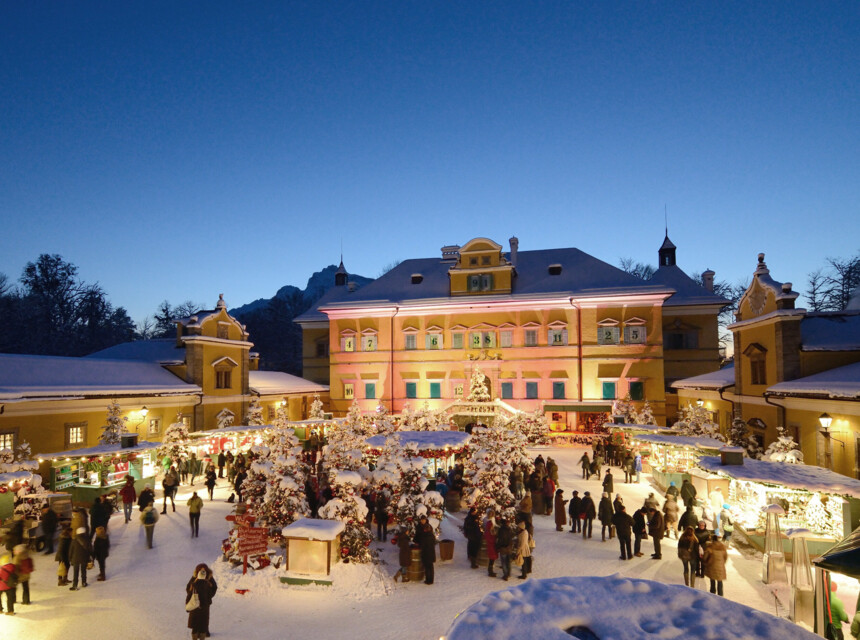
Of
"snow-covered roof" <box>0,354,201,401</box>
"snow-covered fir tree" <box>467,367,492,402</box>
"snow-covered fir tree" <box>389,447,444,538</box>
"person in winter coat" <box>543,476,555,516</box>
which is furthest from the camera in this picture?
"snow-covered fir tree" <box>467,367,492,402</box>

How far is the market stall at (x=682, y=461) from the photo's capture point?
674 inches

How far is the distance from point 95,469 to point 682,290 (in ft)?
131

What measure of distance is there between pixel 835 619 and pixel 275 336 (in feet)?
220

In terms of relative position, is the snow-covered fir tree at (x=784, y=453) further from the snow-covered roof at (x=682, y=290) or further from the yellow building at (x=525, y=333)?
the snow-covered roof at (x=682, y=290)

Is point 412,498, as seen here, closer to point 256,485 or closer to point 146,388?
point 256,485

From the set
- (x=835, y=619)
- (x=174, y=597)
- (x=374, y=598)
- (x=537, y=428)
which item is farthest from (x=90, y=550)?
(x=537, y=428)

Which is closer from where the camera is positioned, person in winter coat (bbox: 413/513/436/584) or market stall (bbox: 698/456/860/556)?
person in winter coat (bbox: 413/513/436/584)

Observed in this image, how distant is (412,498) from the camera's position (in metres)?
13.5

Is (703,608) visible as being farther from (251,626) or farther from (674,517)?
(674,517)

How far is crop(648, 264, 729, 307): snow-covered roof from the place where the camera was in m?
38.9

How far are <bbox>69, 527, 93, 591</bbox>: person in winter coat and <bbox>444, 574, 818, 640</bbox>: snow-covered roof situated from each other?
11.8 meters

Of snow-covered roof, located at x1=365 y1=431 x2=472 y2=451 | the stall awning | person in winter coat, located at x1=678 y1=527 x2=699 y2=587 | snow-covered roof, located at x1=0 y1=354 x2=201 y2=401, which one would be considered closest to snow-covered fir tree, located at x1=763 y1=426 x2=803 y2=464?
person in winter coat, located at x1=678 y1=527 x2=699 y2=587

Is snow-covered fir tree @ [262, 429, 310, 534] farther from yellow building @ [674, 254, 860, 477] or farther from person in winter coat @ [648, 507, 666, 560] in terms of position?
yellow building @ [674, 254, 860, 477]

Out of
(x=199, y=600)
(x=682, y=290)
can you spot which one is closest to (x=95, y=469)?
(x=199, y=600)
